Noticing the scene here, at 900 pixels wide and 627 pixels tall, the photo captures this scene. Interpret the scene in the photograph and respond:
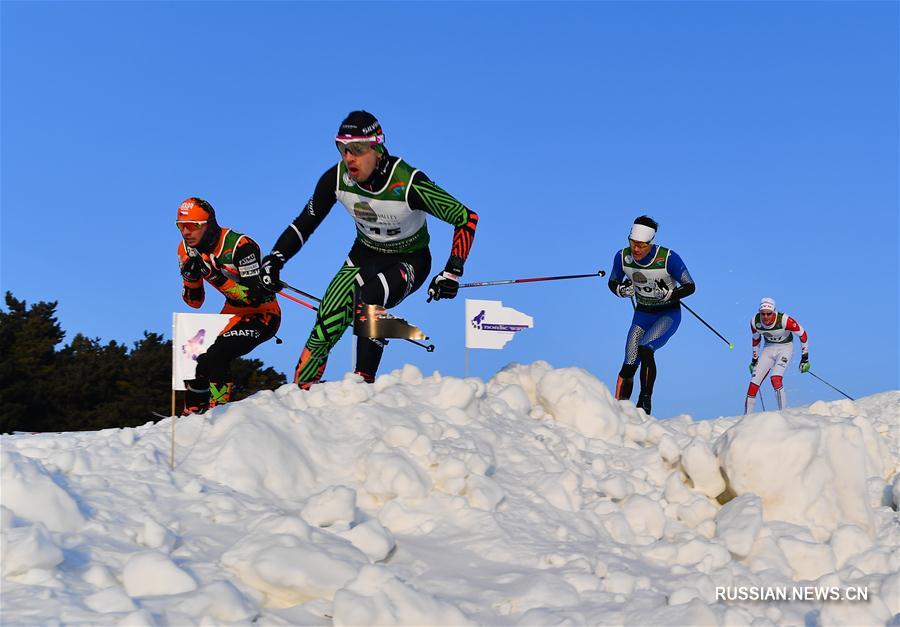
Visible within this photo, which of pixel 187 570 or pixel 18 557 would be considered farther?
pixel 187 570

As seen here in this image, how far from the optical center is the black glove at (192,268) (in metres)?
7.10

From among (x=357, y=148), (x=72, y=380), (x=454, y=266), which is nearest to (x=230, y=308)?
(x=357, y=148)

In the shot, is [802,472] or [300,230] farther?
[300,230]

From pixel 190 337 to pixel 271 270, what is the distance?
1267 mm

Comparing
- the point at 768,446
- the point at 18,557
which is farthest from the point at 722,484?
the point at 18,557

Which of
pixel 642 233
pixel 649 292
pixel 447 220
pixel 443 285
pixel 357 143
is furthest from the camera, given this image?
pixel 649 292

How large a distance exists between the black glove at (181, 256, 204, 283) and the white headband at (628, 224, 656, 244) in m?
4.30

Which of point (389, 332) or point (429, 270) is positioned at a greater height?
point (429, 270)

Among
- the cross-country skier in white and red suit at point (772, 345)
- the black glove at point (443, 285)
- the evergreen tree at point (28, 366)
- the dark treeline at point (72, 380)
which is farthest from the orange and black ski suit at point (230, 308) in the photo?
the evergreen tree at point (28, 366)

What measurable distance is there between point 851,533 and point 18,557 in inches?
169

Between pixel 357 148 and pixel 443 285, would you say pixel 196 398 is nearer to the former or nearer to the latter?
pixel 443 285

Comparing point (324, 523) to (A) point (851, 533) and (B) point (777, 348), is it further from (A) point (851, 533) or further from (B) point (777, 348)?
(B) point (777, 348)

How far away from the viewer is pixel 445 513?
470cm

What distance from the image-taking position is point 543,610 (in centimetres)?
363
